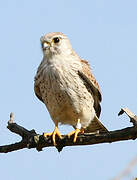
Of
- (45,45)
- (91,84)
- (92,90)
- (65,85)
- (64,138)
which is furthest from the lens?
(92,90)

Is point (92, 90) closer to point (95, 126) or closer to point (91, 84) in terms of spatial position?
point (91, 84)

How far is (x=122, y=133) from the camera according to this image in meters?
3.89

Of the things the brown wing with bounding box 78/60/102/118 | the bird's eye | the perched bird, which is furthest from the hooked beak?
the brown wing with bounding box 78/60/102/118

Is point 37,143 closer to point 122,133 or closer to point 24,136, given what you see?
point 24,136

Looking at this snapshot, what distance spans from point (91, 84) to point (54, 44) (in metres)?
0.89

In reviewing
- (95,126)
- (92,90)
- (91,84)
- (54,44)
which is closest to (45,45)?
(54,44)

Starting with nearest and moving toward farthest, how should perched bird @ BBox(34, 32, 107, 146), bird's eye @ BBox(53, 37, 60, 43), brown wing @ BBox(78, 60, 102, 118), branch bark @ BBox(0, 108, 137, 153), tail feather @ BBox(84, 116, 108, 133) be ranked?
branch bark @ BBox(0, 108, 137, 153)
perched bird @ BBox(34, 32, 107, 146)
brown wing @ BBox(78, 60, 102, 118)
bird's eye @ BBox(53, 37, 60, 43)
tail feather @ BBox(84, 116, 108, 133)

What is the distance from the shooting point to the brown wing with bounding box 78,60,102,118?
608 cm

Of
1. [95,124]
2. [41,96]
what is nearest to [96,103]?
[95,124]

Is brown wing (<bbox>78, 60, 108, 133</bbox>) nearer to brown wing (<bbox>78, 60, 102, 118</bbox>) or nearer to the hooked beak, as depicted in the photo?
brown wing (<bbox>78, 60, 102, 118</bbox>)

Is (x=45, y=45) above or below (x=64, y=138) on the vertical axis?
above

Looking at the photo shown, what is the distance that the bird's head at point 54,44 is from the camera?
616 centimetres

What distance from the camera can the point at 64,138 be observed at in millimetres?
5164

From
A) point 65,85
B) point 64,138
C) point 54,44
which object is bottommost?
point 64,138
